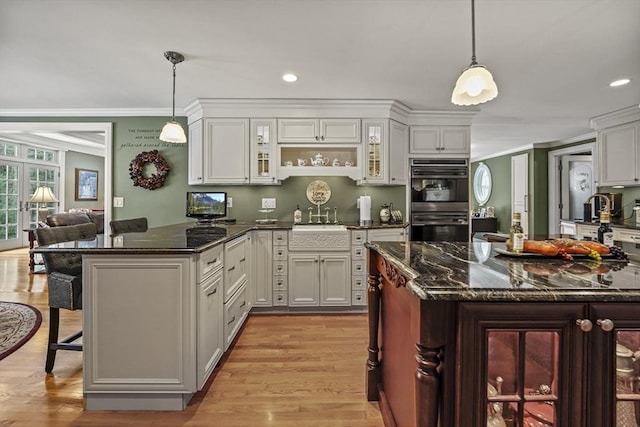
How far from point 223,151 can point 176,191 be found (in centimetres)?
93

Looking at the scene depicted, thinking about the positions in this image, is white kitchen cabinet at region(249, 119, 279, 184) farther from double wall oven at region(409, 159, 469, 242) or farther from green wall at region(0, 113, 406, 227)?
double wall oven at region(409, 159, 469, 242)

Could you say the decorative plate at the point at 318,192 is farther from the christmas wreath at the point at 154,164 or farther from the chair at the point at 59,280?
the chair at the point at 59,280

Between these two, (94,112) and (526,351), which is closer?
(526,351)

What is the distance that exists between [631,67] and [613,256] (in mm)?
2640

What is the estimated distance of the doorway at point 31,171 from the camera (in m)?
4.30

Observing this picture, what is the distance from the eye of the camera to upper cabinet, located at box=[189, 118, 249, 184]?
3924 millimetres

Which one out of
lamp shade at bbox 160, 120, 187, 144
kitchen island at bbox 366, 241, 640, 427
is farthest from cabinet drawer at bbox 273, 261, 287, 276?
kitchen island at bbox 366, 241, 640, 427

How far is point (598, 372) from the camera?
38.6 inches

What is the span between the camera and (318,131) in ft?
12.8

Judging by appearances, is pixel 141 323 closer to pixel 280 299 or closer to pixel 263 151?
pixel 280 299

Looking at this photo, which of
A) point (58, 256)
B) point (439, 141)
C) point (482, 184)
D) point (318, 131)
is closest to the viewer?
point (58, 256)

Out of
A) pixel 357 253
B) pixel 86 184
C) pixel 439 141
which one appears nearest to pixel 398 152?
pixel 439 141

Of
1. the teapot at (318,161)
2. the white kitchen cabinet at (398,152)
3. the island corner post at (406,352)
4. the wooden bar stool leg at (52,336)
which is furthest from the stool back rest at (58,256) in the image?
the white kitchen cabinet at (398,152)

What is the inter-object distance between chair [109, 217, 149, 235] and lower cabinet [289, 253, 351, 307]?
4.96ft
